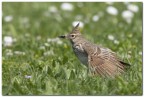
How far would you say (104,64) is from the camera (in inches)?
322

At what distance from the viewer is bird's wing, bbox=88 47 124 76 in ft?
26.5

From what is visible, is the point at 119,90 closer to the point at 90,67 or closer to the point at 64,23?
the point at 90,67

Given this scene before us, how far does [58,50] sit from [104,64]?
6.36 feet

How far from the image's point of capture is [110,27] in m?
12.2

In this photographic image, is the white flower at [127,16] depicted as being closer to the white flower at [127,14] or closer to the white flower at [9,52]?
the white flower at [127,14]

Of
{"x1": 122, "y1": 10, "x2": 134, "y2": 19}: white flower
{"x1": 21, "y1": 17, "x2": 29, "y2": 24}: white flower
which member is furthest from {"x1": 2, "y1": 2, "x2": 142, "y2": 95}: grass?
{"x1": 122, "y1": 10, "x2": 134, "y2": 19}: white flower

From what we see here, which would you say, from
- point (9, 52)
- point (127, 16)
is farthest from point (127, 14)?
point (9, 52)

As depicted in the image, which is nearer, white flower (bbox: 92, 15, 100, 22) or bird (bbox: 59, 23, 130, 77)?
bird (bbox: 59, 23, 130, 77)

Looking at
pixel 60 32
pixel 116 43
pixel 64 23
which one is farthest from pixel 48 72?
pixel 64 23

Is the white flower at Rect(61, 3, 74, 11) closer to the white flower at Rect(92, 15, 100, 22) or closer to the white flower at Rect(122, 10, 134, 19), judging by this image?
the white flower at Rect(92, 15, 100, 22)

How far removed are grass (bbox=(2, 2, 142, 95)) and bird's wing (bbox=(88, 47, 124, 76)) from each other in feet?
0.45

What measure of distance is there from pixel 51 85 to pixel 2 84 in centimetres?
68

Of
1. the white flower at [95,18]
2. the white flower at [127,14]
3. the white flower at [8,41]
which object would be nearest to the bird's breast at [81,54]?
the white flower at [8,41]

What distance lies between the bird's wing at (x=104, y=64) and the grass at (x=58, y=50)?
14cm
